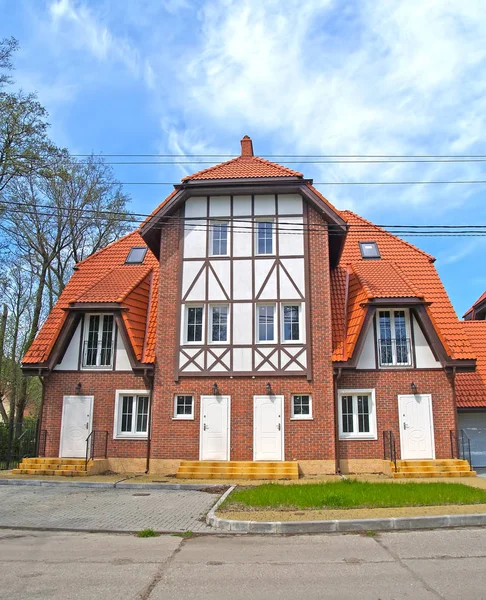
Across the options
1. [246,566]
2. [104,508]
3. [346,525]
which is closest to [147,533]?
[246,566]

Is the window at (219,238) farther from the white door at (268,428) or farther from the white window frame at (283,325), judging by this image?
the white door at (268,428)

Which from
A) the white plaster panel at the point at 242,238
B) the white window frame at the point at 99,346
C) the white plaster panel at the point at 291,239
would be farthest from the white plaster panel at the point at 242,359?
the white window frame at the point at 99,346

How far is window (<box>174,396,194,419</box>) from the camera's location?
17359 millimetres

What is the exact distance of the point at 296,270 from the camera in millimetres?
18125

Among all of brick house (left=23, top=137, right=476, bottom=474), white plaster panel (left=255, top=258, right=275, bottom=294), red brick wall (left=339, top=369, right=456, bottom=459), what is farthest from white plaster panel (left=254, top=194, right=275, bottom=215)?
red brick wall (left=339, top=369, right=456, bottom=459)

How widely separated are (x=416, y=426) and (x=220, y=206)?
9.72 meters

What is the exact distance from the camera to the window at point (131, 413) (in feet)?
58.8

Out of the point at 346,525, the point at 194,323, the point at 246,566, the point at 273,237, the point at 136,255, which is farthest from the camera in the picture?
the point at 136,255

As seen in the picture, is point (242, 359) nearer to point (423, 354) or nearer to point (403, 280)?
point (423, 354)

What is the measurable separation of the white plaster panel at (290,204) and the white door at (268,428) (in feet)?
20.6

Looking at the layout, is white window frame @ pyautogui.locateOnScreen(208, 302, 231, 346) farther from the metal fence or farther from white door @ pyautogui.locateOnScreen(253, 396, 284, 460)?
the metal fence

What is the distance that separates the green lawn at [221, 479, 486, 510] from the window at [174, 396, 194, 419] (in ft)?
17.2

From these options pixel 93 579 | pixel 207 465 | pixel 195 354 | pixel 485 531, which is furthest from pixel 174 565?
pixel 195 354

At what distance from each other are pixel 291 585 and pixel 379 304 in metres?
12.6
